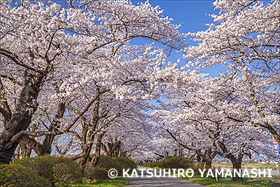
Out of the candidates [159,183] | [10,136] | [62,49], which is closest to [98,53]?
[62,49]

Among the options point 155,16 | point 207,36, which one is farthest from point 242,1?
point 155,16

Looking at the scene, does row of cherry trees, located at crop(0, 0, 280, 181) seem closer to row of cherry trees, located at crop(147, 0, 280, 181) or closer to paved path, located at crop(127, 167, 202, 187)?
row of cherry trees, located at crop(147, 0, 280, 181)

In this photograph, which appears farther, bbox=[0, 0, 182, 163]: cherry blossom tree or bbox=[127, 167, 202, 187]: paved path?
bbox=[127, 167, 202, 187]: paved path

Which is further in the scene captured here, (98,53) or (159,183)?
(159,183)

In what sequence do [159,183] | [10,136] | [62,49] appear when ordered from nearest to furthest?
1. [10,136]
2. [62,49]
3. [159,183]

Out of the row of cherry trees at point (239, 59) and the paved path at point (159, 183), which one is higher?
the row of cherry trees at point (239, 59)

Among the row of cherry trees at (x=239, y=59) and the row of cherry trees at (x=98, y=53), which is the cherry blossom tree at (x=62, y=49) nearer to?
the row of cherry trees at (x=98, y=53)

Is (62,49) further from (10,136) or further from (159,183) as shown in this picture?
(159,183)

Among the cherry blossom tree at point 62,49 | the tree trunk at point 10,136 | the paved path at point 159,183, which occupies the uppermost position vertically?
the cherry blossom tree at point 62,49

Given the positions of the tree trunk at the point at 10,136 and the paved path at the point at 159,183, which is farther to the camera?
the paved path at the point at 159,183

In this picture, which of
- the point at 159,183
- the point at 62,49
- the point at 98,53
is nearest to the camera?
the point at 62,49

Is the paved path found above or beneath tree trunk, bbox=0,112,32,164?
beneath

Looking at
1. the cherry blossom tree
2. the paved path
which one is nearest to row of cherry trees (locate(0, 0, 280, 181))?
the cherry blossom tree

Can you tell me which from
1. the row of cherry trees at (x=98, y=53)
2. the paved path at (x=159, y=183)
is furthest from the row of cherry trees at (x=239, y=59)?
the paved path at (x=159, y=183)
